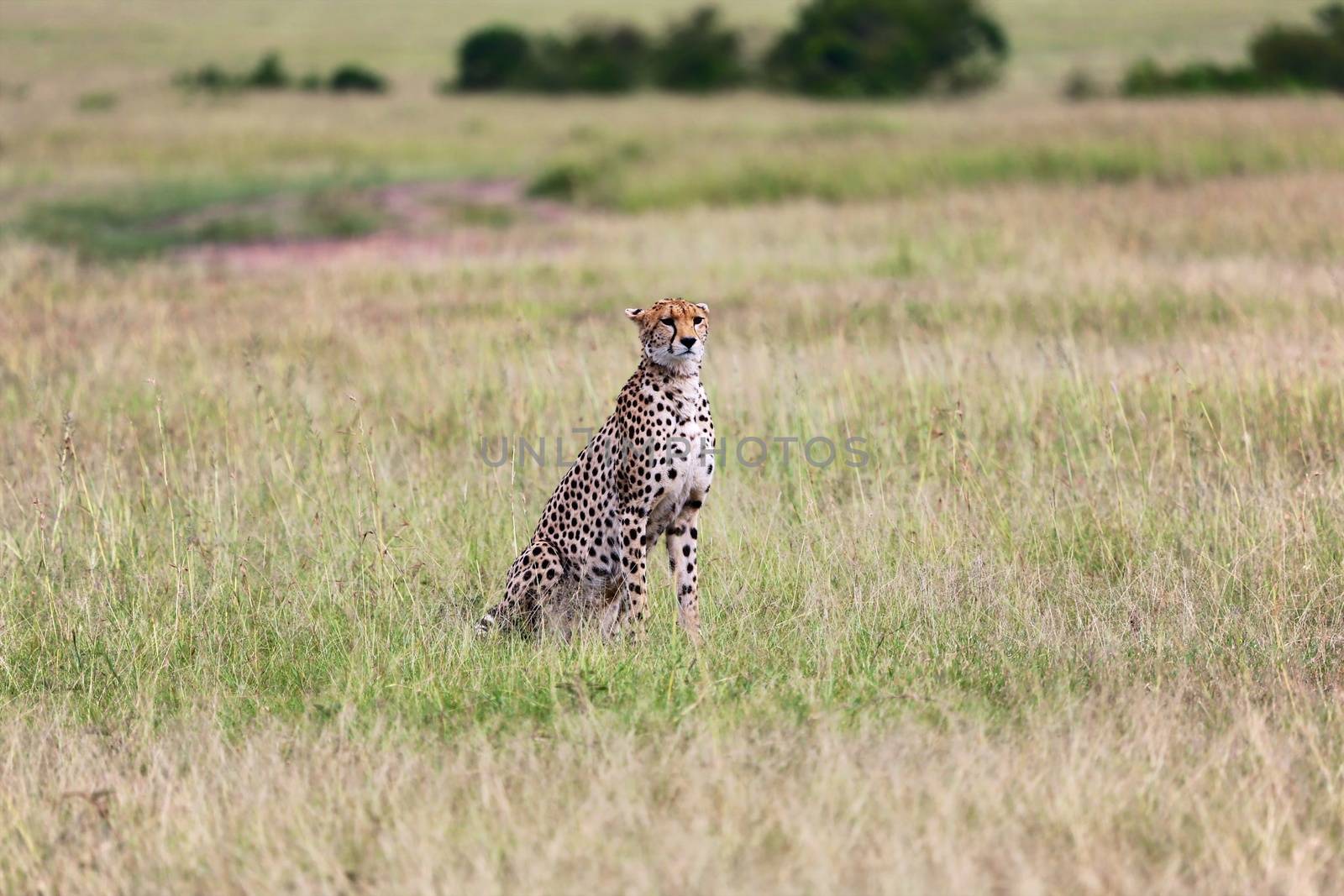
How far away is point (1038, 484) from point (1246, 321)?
3279mm

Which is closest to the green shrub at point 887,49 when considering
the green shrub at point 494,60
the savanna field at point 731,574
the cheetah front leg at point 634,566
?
the green shrub at point 494,60

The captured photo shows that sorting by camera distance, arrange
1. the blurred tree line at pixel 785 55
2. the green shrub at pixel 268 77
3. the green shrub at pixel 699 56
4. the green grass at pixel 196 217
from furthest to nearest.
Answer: the green shrub at pixel 268 77 < the green shrub at pixel 699 56 < the blurred tree line at pixel 785 55 < the green grass at pixel 196 217

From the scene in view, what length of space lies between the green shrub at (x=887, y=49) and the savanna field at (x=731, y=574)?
25797 mm

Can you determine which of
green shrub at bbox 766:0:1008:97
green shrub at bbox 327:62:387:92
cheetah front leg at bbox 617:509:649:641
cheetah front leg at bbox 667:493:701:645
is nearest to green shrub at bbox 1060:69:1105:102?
green shrub at bbox 766:0:1008:97

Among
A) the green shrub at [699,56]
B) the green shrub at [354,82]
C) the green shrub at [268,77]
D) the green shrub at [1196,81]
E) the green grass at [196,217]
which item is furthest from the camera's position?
the green shrub at [268,77]

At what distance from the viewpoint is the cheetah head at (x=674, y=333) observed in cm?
431

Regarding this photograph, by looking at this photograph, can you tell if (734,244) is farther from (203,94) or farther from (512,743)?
(203,94)

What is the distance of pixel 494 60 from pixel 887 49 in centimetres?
1062

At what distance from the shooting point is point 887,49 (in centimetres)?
3938

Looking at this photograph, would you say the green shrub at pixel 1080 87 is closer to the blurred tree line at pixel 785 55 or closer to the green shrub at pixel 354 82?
the blurred tree line at pixel 785 55

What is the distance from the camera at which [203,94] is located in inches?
1485

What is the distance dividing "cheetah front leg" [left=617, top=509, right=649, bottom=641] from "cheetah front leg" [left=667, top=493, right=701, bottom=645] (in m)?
0.12

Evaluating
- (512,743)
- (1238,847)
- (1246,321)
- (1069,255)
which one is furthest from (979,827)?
(1069,255)

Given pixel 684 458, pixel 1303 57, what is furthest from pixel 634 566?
pixel 1303 57
